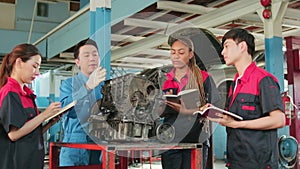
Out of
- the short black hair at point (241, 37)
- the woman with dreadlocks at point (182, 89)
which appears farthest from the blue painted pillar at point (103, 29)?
the short black hair at point (241, 37)

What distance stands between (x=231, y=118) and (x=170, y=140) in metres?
0.31

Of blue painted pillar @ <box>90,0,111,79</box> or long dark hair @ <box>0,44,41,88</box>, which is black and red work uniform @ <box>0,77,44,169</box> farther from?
blue painted pillar @ <box>90,0,111,79</box>

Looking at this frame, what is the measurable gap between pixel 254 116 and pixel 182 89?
0.47 m

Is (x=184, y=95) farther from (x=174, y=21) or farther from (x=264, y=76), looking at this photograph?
(x=174, y=21)

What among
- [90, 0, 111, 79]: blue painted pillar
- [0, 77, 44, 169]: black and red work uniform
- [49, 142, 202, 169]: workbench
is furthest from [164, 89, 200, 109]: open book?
[90, 0, 111, 79]: blue painted pillar

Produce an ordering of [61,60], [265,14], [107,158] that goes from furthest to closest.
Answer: [61,60] < [265,14] < [107,158]

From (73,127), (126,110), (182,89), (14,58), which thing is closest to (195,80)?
(182,89)

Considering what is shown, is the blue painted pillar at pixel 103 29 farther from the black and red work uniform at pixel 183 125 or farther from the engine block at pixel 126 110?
the engine block at pixel 126 110

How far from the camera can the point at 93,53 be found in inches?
90.9

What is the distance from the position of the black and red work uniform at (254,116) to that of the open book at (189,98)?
0.74 feet

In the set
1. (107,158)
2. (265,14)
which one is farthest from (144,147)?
(265,14)

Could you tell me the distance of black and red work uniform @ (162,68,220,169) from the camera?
1986mm

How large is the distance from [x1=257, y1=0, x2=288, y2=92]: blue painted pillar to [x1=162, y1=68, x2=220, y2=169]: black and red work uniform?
1.97 metres

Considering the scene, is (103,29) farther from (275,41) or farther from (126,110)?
(275,41)
